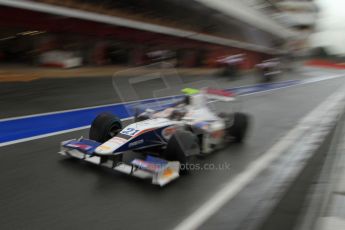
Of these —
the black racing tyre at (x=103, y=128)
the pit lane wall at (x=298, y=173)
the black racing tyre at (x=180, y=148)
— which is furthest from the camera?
the black racing tyre at (x=103, y=128)

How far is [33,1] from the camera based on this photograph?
46.6ft

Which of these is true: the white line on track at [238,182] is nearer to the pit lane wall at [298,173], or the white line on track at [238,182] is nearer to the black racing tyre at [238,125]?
the pit lane wall at [298,173]

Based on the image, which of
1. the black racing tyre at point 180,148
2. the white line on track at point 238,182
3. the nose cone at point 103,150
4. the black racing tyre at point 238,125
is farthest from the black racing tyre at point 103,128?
the black racing tyre at point 238,125

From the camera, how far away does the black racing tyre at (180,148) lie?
447 cm

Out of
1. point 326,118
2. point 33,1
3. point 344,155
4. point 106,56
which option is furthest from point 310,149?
point 106,56

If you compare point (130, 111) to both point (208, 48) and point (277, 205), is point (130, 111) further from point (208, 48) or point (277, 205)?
point (208, 48)

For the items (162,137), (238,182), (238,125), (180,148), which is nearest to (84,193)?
(180,148)

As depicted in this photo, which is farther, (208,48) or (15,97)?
(208,48)

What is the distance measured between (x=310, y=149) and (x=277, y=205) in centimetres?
288

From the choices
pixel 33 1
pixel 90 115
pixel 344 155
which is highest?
pixel 33 1

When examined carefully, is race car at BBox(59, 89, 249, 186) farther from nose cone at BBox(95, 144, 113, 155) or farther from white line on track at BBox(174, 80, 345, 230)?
white line on track at BBox(174, 80, 345, 230)

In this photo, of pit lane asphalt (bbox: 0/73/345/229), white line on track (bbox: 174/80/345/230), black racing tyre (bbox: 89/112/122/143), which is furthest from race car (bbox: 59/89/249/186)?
white line on track (bbox: 174/80/345/230)

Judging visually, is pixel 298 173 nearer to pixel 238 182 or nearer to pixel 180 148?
pixel 238 182

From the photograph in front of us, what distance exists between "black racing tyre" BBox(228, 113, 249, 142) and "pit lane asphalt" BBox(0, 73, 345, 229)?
521 mm
